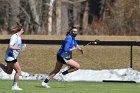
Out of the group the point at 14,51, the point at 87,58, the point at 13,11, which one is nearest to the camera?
the point at 14,51

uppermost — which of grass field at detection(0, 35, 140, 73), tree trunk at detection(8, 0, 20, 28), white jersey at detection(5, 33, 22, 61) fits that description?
white jersey at detection(5, 33, 22, 61)

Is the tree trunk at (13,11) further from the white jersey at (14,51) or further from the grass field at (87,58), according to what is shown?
the white jersey at (14,51)

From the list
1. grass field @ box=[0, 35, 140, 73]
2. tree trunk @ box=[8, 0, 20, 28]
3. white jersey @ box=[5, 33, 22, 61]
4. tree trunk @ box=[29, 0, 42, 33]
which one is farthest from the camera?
tree trunk @ box=[29, 0, 42, 33]

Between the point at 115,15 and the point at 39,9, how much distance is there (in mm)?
6011

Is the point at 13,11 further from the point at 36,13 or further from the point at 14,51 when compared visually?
the point at 14,51

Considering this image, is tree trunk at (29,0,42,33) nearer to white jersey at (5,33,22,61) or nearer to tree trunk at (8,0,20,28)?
tree trunk at (8,0,20,28)

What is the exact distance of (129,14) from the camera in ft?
148

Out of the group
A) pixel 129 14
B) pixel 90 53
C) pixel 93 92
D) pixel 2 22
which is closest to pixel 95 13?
pixel 2 22

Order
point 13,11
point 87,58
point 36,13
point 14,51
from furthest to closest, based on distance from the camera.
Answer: point 36,13
point 13,11
point 87,58
point 14,51

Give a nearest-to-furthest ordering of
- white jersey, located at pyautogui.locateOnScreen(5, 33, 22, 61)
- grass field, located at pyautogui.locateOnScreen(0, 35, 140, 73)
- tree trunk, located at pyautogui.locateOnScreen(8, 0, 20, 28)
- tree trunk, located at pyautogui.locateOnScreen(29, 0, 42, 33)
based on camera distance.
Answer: white jersey, located at pyautogui.locateOnScreen(5, 33, 22, 61) < grass field, located at pyautogui.locateOnScreen(0, 35, 140, 73) < tree trunk, located at pyautogui.locateOnScreen(8, 0, 20, 28) < tree trunk, located at pyautogui.locateOnScreen(29, 0, 42, 33)

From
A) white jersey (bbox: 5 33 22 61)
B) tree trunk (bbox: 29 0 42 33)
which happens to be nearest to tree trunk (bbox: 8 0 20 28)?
tree trunk (bbox: 29 0 42 33)

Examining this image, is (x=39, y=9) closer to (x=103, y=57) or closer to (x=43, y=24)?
(x=43, y=24)

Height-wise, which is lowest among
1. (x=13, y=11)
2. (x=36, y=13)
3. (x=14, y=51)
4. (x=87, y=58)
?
(x=87, y=58)

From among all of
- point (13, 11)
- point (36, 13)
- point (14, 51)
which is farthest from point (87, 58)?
point (36, 13)
